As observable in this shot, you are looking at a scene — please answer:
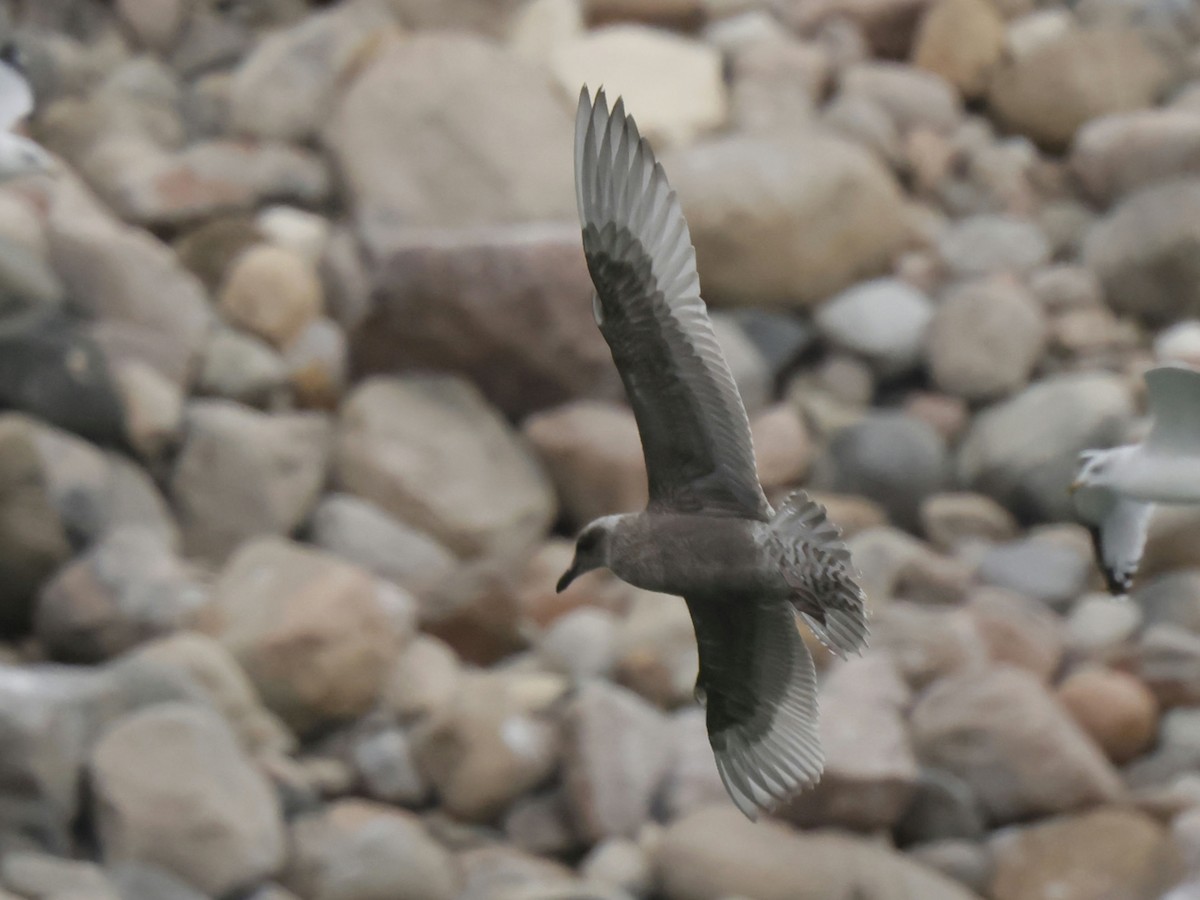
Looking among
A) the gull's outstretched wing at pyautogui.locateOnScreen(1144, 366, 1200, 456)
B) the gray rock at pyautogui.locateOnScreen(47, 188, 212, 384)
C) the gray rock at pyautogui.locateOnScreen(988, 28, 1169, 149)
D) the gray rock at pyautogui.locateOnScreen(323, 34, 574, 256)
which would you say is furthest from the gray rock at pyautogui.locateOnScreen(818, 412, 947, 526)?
the gull's outstretched wing at pyautogui.locateOnScreen(1144, 366, 1200, 456)

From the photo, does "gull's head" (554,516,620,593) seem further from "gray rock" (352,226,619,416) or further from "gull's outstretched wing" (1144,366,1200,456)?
"gray rock" (352,226,619,416)

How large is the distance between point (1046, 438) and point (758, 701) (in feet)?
18.3

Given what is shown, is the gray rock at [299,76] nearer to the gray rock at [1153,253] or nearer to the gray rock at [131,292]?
the gray rock at [131,292]

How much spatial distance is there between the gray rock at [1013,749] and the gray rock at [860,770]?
171 millimetres

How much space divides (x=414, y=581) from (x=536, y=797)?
142 cm

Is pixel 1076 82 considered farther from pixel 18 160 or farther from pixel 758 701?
pixel 758 701

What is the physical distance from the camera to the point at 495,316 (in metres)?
8.56

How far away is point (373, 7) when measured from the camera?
35.8 ft

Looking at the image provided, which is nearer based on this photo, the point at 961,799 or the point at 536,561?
the point at 961,799

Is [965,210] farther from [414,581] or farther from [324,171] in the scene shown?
[414,581]

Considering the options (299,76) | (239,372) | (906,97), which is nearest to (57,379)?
(239,372)

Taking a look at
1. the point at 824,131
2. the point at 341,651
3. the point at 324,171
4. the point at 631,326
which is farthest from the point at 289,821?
the point at 824,131

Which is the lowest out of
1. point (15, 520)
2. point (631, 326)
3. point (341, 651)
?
point (341, 651)

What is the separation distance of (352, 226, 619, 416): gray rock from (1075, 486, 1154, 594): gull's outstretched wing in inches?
167
